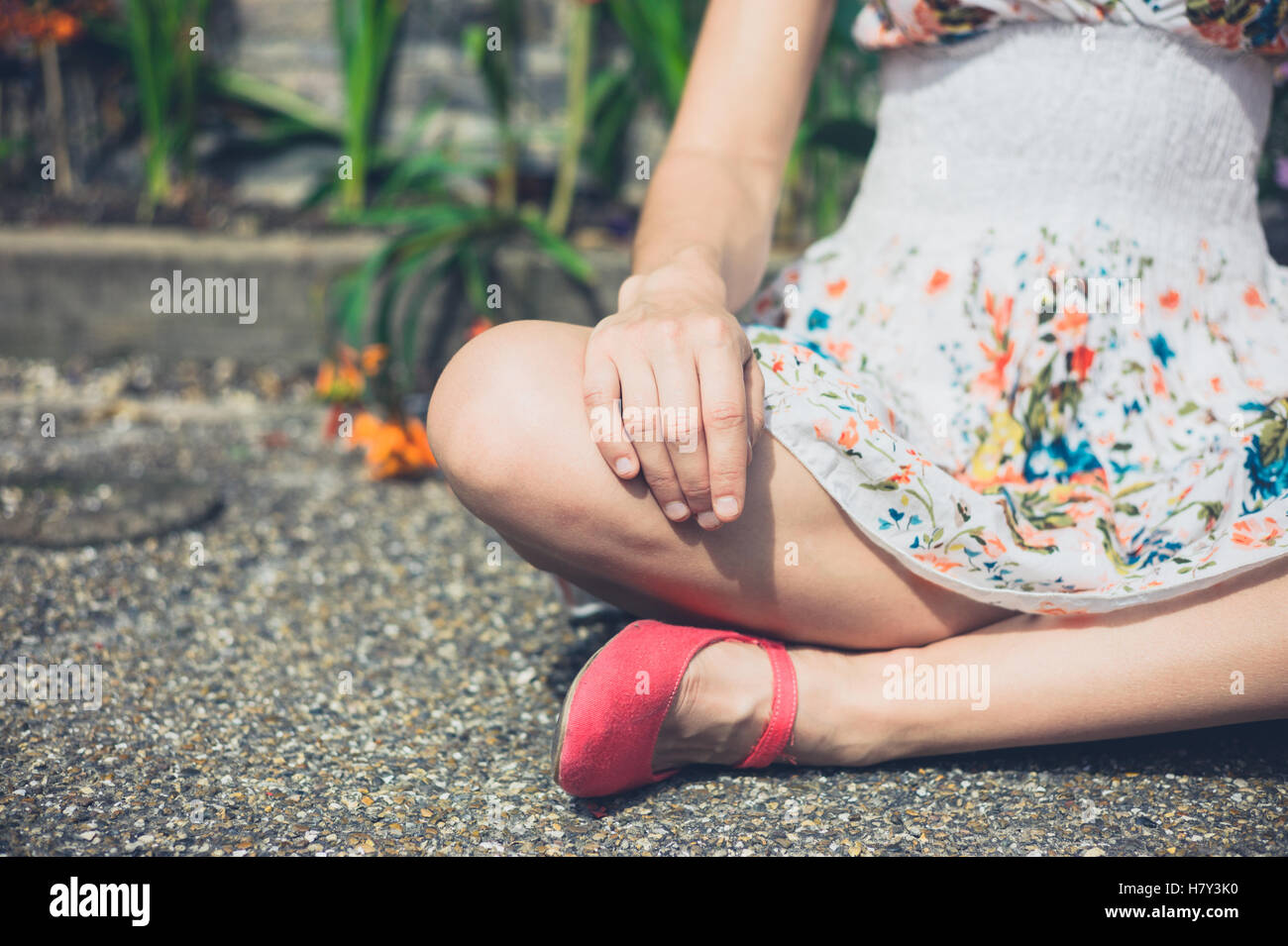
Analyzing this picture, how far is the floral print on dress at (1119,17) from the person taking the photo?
1.00 metres

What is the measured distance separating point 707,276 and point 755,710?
395mm

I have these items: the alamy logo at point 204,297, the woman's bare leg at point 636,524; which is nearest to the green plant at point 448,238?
the alamy logo at point 204,297

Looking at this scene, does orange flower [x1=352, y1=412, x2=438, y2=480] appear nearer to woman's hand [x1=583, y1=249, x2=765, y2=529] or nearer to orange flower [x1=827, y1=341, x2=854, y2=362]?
orange flower [x1=827, y1=341, x2=854, y2=362]

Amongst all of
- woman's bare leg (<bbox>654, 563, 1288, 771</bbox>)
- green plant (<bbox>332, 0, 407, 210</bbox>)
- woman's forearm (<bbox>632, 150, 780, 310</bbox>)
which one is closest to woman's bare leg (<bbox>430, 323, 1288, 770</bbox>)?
woman's bare leg (<bbox>654, 563, 1288, 771</bbox>)

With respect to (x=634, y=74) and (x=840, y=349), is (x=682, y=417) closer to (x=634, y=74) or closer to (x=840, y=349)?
(x=840, y=349)

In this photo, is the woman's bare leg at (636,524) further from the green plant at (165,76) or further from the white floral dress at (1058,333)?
the green plant at (165,76)

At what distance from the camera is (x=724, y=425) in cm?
81

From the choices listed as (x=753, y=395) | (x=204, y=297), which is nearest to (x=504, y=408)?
(x=753, y=395)

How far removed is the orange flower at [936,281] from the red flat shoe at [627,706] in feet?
1.32

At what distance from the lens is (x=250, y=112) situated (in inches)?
103
